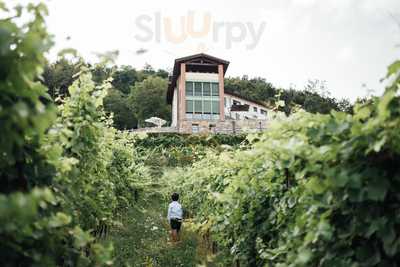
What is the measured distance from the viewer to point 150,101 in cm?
6850

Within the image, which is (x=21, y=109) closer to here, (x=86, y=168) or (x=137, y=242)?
(x=86, y=168)

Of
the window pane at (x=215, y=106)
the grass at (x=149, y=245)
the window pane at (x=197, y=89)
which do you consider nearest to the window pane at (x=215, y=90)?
the window pane at (x=215, y=106)

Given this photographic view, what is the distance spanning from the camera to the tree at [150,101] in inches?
2697

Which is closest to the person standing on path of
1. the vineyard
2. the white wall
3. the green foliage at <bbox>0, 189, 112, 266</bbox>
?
the vineyard

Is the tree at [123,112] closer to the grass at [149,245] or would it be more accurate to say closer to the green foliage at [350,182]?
the grass at [149,245]

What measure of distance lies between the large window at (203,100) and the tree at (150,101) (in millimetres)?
27542

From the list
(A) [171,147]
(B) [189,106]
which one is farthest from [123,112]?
(A) [171,147]

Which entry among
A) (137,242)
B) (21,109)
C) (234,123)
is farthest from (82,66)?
(234,123)

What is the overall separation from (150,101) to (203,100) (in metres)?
28.0

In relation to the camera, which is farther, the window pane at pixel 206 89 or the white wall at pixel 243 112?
the white wall at pixel 243 112

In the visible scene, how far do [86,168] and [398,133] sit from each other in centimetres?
313

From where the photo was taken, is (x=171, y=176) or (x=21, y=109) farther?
(x=171, y=176)

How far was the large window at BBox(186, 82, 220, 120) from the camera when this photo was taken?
136ft

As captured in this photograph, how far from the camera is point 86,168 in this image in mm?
4367
